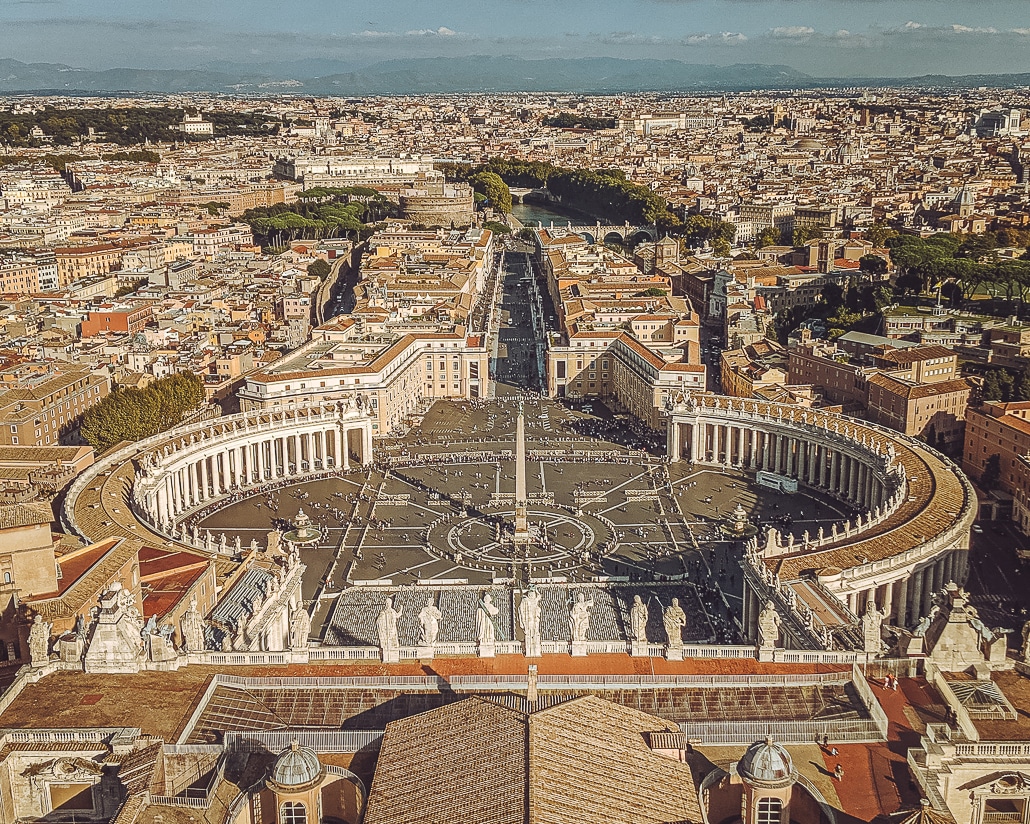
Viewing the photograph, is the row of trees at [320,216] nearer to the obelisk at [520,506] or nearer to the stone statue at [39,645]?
the obelisk at [520,506]

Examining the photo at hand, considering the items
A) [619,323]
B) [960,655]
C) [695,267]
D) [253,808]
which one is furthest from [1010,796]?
[695,267]

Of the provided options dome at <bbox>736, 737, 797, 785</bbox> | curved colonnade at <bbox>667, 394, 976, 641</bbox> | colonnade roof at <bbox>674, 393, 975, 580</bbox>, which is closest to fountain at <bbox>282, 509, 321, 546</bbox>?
curved colonnade at <bbox>667, 394, 976, 641</bbox>

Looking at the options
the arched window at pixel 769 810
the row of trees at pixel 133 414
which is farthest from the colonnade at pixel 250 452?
the arched window at pixel 769 810

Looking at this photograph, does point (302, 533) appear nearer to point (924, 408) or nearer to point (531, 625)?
point (531, 625)

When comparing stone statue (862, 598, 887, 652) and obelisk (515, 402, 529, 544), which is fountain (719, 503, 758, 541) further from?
stone statue (862, 598, 887, 652)

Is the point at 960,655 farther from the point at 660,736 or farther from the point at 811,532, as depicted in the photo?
the point at 811,532

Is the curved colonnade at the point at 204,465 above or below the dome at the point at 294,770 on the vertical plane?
below

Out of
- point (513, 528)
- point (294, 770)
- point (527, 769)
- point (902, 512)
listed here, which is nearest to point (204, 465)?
point (513, 528)
